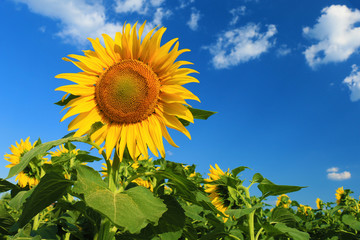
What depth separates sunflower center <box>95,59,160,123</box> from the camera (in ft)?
6.37

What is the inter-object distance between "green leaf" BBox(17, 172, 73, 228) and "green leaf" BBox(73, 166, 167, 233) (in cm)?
22

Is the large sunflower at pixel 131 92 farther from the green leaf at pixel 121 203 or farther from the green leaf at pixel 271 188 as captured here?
the green leaf at pixel 271 188

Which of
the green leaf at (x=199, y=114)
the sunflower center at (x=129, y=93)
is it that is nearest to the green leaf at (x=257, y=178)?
the green leaf at (x=199, y=114)

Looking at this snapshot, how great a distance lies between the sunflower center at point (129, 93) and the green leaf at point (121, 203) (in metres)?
0.45

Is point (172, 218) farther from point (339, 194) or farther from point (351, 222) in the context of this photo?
point (339, 194)

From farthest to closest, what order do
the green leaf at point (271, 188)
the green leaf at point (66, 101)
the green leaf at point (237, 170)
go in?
1. the green leaf at point (237, 170)
2. the green leaf at point (271, 188)
3. the green leaf at point (66, 101)

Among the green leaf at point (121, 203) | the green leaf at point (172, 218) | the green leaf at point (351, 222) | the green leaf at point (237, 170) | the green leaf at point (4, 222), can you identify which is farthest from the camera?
A: the green leaf at point (351, 222)

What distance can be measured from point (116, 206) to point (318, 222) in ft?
21.7

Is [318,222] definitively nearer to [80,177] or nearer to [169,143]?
[169,143]

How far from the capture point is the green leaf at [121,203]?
132cm

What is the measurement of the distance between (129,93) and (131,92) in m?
0.02

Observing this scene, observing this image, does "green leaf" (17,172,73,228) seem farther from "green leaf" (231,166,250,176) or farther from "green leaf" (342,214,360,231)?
"green leaf" (342,214,360,231)

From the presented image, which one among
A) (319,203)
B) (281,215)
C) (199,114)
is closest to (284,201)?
(319,203)

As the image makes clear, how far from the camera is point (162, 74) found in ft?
6.54
